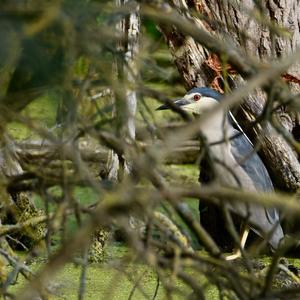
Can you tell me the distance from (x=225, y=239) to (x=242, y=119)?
2.31 feet

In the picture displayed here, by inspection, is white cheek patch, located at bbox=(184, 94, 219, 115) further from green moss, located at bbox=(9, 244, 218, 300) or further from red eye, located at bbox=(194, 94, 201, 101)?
green moss, located at bbox=(9, 244, 218, 300)

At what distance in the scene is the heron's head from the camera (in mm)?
5016

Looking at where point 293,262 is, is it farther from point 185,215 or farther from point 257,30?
point 185,215

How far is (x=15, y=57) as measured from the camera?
Answer: 1905mm

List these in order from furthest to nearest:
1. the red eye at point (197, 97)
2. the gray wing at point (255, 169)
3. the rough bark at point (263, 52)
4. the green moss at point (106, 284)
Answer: the red eye at point (197, 97)
the rough bark at point (263, 52)
the gray wing at point (255, 169)
the green moss at point (106, 284)

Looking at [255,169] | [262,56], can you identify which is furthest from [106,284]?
[262,56]

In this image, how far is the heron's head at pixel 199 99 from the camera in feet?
16.5

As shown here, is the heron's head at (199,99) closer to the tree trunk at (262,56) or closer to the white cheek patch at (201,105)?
the white cheek patch at (201,105)

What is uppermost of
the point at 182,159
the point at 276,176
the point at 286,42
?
the point at 286,42

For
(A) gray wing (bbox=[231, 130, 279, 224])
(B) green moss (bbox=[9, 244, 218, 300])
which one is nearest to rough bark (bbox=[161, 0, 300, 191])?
(A) gray wing (bbox=[231, 130, 279, 224])

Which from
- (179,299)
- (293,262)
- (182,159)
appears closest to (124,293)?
(179,299)

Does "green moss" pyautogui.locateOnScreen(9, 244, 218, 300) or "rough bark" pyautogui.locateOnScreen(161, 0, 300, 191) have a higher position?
"rough bark" pyautogui.locateOnScreen(161, 0, 300, 191)

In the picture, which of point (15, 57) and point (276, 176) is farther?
point (276, 176)

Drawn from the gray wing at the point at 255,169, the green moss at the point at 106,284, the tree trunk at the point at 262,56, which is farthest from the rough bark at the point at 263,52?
the green moss at the point at 106,284
